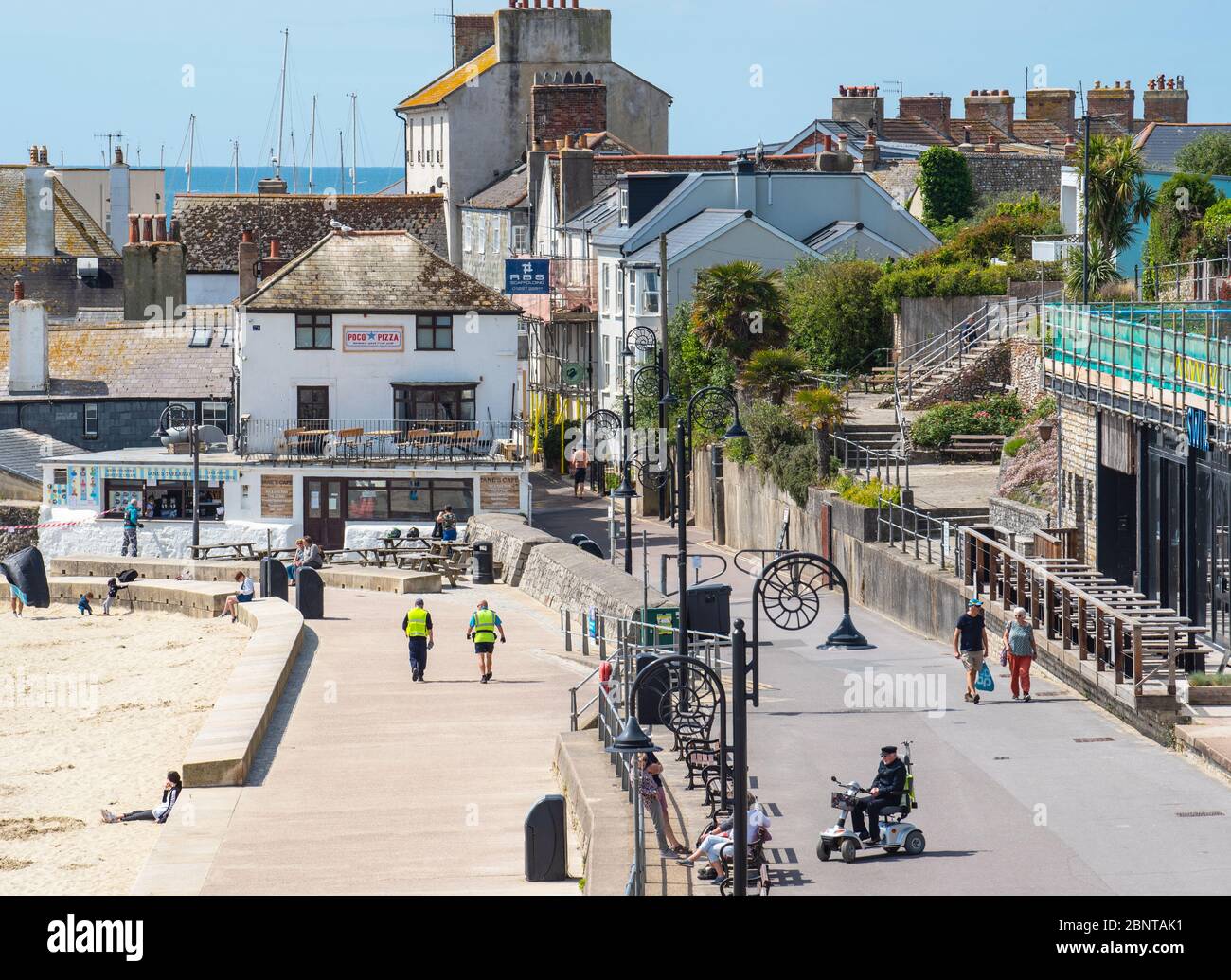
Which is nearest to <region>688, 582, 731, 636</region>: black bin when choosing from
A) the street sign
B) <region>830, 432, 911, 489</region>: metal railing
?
<region>830, 432, 911, 489</region>: metal railing

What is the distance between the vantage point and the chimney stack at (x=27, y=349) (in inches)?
2087

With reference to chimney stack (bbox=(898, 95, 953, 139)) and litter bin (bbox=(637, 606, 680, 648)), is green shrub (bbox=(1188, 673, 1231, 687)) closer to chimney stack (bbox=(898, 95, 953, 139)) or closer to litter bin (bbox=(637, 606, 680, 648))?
litter bin (bbox=(637, 606, 680, 648))

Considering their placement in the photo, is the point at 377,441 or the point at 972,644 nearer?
the point at 972,644

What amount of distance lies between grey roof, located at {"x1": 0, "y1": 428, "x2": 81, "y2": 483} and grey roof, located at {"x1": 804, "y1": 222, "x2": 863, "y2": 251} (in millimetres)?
21365

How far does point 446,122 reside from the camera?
79125 millimetres

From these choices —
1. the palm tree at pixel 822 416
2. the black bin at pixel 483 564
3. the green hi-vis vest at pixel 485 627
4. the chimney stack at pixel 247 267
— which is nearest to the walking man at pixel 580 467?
the chimney stack at pixel 247 267

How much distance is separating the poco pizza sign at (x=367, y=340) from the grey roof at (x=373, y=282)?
55 centimetres

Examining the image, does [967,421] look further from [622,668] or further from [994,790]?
[994,790]

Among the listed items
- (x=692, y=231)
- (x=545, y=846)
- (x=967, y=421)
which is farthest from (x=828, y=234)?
(x=545, y=846)

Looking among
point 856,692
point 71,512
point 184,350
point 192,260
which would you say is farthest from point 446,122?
point 856,692

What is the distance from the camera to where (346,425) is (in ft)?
153

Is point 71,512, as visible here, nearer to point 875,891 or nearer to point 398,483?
point 398,483

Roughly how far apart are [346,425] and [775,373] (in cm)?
1058

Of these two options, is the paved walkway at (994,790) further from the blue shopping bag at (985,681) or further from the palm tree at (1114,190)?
the palm tree at (1114,190)
